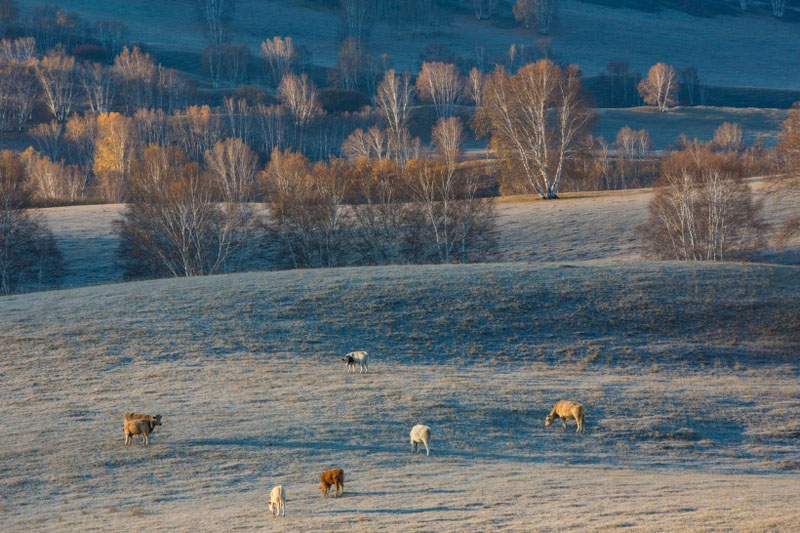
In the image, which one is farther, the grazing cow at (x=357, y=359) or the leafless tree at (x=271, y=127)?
the leafless tree at (x=271, y=127)

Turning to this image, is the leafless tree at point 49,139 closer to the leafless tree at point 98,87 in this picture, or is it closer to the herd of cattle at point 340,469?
the leafless tree at point 98,87

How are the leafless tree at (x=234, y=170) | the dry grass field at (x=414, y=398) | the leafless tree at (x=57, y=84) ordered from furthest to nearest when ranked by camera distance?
the leafless tree at (x=57, y=84) < the leafless tree at (x=234, y=170) < the dry grass field at (x=414, y=398)

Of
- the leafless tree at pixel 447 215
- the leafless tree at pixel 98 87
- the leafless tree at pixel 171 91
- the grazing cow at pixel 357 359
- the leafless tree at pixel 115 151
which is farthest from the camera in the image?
the leafless tree at pixel 171 91

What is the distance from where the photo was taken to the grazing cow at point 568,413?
82.9 ft

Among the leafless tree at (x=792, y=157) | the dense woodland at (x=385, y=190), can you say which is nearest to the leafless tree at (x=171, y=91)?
the dense woodland at (x=385, y=190)

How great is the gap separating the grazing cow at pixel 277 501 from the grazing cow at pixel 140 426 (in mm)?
7517

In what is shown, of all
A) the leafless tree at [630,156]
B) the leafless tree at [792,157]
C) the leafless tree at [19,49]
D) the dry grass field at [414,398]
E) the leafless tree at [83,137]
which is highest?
the leafless tree at [19,49]

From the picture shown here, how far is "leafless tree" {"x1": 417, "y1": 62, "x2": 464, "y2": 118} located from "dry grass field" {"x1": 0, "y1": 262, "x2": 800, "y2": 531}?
432 feet

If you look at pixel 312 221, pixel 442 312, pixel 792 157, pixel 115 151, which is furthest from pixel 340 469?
pixel 115 151

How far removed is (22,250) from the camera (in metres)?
69.2

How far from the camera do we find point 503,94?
87.8m

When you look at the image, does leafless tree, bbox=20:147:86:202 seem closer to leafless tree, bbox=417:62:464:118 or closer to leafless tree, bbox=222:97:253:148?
leafless tree, bbox=222:97:253:148

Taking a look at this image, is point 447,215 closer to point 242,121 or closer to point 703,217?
point 703,217

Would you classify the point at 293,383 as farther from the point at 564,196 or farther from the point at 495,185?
the point at 495,185
